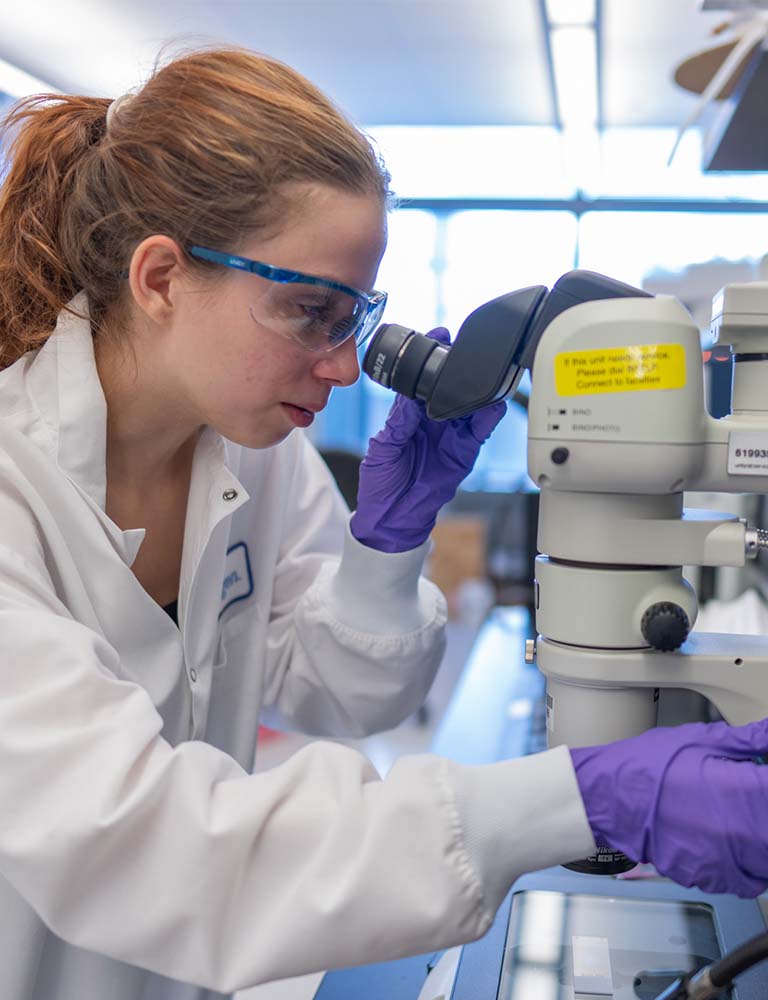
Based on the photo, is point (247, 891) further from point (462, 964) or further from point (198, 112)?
point (198, 112)

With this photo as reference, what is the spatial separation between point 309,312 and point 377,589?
0.41 m

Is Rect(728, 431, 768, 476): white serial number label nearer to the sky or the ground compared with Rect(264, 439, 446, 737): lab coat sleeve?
nearer to the sky

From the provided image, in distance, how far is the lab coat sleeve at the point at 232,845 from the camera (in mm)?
670

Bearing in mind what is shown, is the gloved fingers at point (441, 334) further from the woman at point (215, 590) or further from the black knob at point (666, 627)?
the black knob at point (666, 627)

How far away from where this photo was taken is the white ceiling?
4184 mm

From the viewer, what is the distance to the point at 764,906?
95cm

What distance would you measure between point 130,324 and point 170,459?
0.71 ft

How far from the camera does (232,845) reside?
0.68 metres

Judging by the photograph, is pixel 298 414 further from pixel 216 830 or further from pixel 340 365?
pixel 216 830

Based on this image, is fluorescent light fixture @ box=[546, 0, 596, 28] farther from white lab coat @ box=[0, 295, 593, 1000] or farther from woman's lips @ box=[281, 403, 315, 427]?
white lab coat @ box=[0, 295, 593, 1000]

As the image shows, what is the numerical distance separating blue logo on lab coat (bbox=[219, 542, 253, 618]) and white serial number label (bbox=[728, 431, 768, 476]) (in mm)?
706

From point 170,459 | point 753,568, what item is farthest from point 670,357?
point 753,568

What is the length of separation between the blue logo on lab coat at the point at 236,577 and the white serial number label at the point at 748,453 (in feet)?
2.32

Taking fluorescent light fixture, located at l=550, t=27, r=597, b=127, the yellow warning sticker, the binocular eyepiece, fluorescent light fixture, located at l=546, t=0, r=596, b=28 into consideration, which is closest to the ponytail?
the binocular eyepiece
